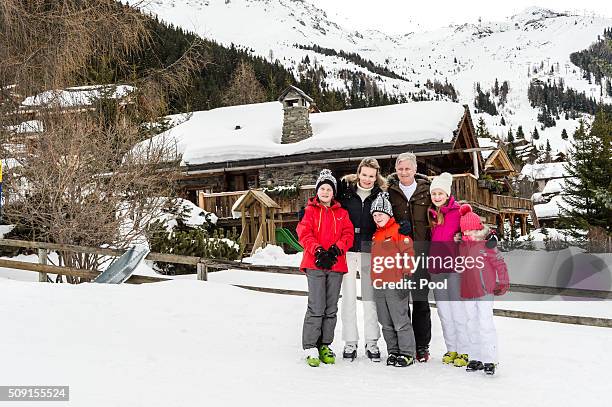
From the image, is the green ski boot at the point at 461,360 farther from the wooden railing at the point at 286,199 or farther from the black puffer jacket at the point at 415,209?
the wooden railing at the point at 286,199

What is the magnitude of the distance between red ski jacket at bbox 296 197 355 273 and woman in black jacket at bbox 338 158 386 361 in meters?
0.14

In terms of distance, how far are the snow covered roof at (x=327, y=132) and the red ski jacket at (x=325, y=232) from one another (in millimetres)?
14226

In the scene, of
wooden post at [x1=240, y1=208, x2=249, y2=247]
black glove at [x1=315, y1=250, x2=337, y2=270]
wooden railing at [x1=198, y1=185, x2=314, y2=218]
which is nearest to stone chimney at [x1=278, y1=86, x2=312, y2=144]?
wooden railing at [x1=198, y1=185, x2=314, y2=218]

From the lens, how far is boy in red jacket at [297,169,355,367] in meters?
5.01

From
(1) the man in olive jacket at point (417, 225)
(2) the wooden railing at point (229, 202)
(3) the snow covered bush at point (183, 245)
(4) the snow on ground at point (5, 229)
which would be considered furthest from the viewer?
(2) the wooden railing at point (229, 202)

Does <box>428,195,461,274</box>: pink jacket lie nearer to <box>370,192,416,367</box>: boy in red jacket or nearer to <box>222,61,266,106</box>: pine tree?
<box>370,192,416,367</box>: boy in red jacket

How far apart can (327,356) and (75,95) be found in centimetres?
674

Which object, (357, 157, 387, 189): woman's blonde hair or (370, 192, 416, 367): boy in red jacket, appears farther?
(357, 157, 387, 189): woman's blonde hair

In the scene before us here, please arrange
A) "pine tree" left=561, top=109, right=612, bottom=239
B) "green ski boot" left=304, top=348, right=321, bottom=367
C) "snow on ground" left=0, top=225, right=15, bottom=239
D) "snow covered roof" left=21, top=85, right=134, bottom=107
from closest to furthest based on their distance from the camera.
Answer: "green ski boot" left=304, top=348, right=321, bottom=367
"snow covered roof" left=21, top=85, right=134, bottom=107
"snow on ground" left=0, top=225, right=15, bottom=239
"pine tree" left=561, top=109, right=612, bottom=239

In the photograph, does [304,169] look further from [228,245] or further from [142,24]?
[142,24]

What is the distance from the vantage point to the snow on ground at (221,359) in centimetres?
401

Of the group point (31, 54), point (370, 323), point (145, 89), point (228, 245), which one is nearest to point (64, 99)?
point (145, 89)

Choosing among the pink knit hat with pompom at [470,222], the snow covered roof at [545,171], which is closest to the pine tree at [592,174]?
the pink knit hat with pompom at [470,222]

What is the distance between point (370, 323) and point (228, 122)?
21.3 metres
